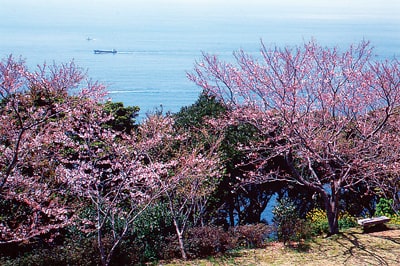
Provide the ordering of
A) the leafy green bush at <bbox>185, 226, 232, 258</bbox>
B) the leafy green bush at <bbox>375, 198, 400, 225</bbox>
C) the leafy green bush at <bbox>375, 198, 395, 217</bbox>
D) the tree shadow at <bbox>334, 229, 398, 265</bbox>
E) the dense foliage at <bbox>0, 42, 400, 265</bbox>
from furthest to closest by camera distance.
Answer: the leafy green bush at <bbox>375, 198, 395, 217</bbox>
the leafy green bush at <bbox>375, 198, 400, 225</bbox>
the leafy green bush at <bbox>185, 226, 232, 258</bbox>
the tree shadow at <bbox>334, 229, 398, 265</bbox>
the dense foliage at <bbox>0, 42, 400, 265</bbox>

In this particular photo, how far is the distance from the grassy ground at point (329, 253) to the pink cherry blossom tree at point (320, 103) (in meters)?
0.66

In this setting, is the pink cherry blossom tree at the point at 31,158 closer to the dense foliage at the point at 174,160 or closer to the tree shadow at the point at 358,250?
the dense foliage at the point at 174,160

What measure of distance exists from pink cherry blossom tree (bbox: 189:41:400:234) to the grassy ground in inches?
26.1

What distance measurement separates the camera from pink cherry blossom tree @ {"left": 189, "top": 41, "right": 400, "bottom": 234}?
8.10 metres

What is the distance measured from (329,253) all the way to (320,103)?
291cm

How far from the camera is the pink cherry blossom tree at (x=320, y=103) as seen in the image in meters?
8.10

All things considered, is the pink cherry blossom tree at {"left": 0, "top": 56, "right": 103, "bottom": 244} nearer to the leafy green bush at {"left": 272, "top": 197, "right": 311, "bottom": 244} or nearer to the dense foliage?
the dense foliage

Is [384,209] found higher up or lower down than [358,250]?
higher up

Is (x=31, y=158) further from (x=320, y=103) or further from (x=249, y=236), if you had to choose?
(x=320, y=103)

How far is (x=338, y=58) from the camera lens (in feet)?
29.3

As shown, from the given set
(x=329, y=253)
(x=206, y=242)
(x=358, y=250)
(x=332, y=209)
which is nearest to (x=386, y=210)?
(x=332, y=209)

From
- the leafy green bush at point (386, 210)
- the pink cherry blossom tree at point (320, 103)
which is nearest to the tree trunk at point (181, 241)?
the pink cherry blossom tree at point (320, 103)

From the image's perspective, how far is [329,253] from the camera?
312 inches

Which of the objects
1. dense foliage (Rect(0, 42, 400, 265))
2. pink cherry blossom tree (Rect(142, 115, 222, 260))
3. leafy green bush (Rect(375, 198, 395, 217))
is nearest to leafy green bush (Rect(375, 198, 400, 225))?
leafy green bush (Rect(375, 198, 395, 217))
